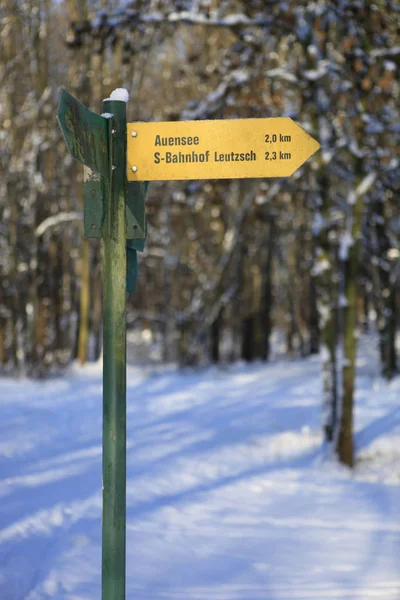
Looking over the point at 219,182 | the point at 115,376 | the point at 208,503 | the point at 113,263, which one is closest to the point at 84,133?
the point at 113,263

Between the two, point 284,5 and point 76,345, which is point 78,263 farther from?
point 284,5

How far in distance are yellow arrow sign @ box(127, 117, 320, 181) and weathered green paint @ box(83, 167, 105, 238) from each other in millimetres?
136

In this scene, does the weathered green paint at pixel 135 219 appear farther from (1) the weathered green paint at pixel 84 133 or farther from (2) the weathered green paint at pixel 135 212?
(1) the weathered green paint at pixel 84 133

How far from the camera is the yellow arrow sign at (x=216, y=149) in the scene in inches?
121

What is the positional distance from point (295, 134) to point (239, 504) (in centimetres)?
461

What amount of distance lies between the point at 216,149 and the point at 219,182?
25.1 ft

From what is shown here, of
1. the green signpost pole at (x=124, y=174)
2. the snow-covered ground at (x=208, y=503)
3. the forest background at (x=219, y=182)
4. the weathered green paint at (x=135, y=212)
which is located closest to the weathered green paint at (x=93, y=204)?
the green signpost pole at (x=124, y=174)

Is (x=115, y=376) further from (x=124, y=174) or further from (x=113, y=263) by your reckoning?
(x=124, y=174)

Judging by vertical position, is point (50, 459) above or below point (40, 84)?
A: below

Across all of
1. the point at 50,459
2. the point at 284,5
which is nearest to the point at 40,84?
the point at 284,5

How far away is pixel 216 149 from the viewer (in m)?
3.07

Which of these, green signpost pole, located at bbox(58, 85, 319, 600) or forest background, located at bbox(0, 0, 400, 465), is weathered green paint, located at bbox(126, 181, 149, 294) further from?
forest background, located at bbox(0, 0, 400, 465)

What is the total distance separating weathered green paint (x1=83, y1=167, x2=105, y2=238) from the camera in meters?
3.05

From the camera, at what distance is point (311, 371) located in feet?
57.8
